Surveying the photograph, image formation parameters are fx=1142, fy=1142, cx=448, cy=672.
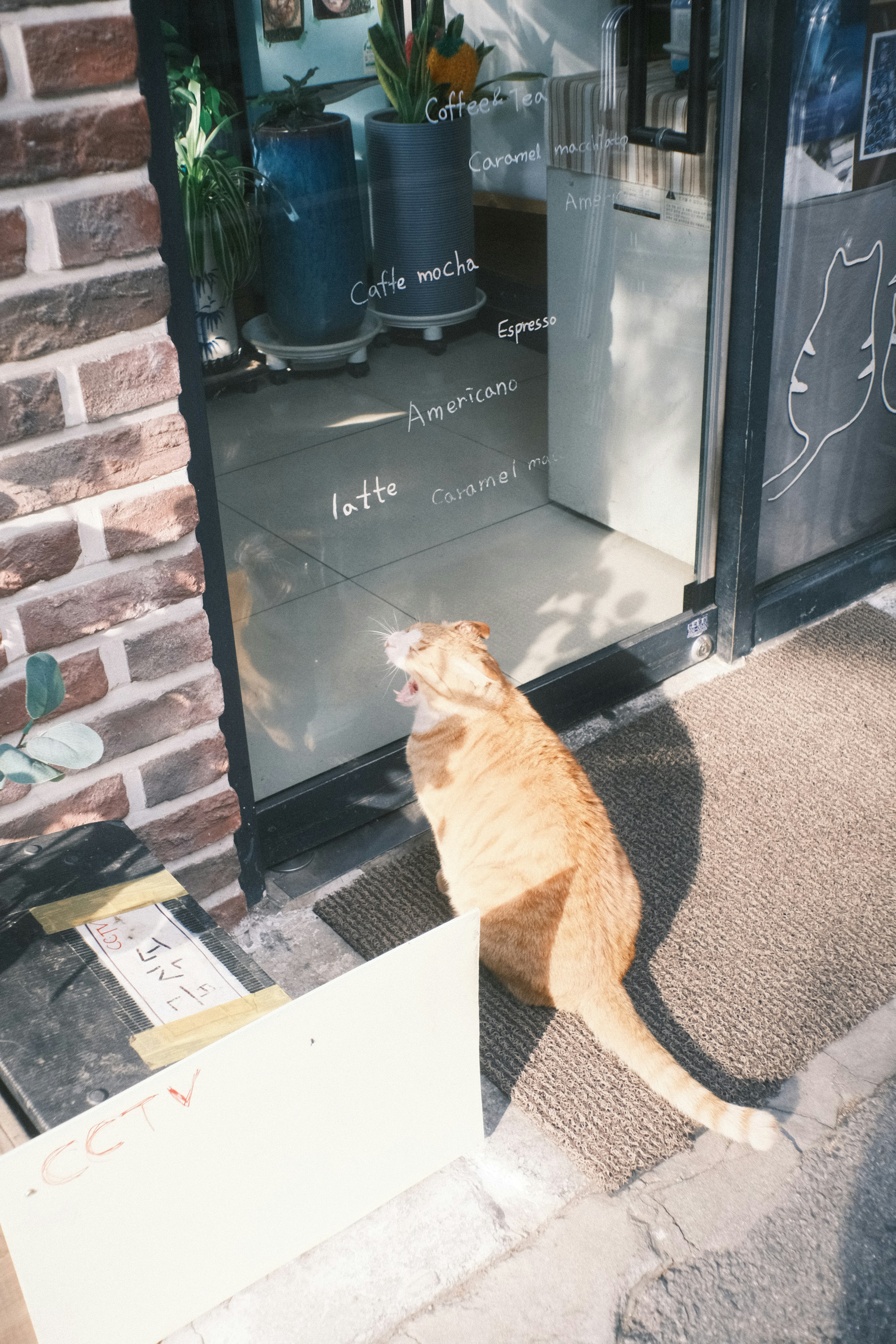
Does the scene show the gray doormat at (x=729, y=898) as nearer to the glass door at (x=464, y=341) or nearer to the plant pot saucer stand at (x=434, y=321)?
the glass door at (x=464, y=341)

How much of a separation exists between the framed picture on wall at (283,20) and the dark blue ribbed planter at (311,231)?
0.14 m

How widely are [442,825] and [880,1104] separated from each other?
91 centimetres

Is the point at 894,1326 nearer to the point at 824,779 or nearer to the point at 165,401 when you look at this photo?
the point at 824,779

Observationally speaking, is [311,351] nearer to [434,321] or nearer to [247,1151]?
[434,321]

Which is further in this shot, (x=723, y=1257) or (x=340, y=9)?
Result: (x=340, y=9)

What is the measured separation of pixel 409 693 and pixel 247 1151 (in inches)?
40.9

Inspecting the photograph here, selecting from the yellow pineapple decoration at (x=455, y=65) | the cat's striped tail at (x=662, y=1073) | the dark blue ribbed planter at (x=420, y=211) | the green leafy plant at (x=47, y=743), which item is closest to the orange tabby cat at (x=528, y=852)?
the cat's striped tail at (x=662, y=1073)

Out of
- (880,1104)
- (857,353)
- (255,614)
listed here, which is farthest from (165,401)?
(857,353)

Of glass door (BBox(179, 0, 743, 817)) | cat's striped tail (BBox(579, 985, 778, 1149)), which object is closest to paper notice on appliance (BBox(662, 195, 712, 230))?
glass door (BBox(179, 0, 743, 817))

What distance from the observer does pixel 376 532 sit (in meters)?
2.51

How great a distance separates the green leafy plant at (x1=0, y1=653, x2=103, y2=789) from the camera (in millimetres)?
1234

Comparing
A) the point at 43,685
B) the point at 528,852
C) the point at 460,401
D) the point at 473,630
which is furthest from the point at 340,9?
the point at 528,852

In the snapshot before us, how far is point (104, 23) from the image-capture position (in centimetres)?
152

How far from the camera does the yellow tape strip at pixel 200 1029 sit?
1358 mm
